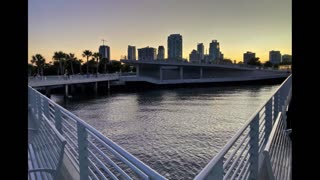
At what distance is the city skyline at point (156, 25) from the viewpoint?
119 centimetres

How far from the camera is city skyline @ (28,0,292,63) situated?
1193 millimetres

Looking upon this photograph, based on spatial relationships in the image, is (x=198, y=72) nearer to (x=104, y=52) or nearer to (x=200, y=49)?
(x=200, y=49)

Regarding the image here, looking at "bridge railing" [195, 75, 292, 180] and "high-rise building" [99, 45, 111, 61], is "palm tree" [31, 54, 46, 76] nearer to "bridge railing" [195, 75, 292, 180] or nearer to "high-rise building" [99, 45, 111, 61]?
"high-rise building" [99, 45, 111, 61]

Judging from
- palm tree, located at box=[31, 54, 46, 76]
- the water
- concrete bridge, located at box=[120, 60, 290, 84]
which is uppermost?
palm tree, located at box=[31, 54, 46, 76]

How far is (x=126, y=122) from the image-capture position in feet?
56.2

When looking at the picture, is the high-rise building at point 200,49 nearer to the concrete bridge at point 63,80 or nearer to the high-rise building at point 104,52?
the high-rise building at point 104,52

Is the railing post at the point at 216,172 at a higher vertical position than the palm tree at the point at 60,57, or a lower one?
lower

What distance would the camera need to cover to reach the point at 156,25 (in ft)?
51.3

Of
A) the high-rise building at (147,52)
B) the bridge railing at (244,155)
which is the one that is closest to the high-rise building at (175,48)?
the high-rise building at (147,52)

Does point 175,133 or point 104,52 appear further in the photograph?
point 104,52

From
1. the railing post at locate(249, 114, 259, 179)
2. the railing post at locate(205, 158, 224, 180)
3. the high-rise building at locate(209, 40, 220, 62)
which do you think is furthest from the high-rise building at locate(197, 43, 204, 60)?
the railing post at locate(205, 158, 224, 180)

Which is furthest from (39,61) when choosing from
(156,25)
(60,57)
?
(156,25)

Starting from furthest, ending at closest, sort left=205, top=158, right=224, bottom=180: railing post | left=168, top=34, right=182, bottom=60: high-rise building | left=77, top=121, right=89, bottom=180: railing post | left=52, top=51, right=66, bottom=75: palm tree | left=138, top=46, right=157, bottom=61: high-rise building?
left=138, top=46, right=157, bottom=61: high-rise building, left=168, top=34, right=182, bottom=60: high-rise building, left=52, top=51, right=66, bottom=75: palm tree, left=77, top=121, right=89, bottom=180: railing post, left=205, top=158, right=224, bottom=180: railing post

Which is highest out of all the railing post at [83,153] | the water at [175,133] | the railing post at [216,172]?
the railing post at [216,172]
